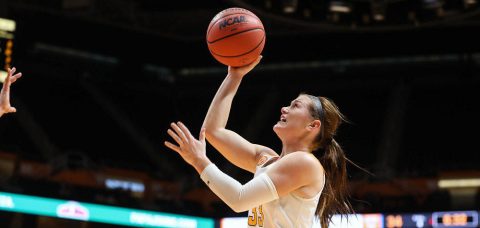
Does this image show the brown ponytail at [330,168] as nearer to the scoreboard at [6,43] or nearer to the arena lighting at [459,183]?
the scoreboard at [6,43]

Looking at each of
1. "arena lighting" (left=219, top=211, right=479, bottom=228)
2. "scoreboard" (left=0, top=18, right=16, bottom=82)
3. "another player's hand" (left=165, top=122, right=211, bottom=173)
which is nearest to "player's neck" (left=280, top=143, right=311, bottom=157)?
"another player's hand" (left=165, top=122, right=211, bottom=173)

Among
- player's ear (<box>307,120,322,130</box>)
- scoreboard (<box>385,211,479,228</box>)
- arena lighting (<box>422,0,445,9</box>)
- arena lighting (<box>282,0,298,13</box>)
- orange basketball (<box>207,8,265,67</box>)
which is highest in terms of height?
arena lighting (<box>422,0,445,9</box>)

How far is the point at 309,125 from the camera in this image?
3535 millimetres

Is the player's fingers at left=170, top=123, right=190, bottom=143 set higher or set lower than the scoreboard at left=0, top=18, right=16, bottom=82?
lower

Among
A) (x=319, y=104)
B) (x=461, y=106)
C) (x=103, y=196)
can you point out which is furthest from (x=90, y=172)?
(x=319, y=104)

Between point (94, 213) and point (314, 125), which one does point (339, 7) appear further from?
point (314, 125)

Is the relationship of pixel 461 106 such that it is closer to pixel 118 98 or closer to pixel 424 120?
pixel 424 120

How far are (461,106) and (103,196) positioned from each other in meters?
7.10

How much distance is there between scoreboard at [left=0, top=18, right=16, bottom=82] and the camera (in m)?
9.66

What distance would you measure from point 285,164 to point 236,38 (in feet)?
2.90

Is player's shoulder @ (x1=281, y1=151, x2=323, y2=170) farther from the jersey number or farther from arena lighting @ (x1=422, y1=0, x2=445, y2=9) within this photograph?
arena lighting @ (x1=422, y1=0, x2=445, y2=9)

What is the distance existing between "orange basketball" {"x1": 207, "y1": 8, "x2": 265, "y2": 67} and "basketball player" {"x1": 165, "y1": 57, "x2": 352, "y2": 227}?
65 mm

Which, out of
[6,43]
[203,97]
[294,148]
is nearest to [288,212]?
[294,148]

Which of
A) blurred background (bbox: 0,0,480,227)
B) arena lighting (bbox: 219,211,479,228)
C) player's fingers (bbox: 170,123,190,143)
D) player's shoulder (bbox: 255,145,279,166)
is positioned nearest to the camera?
player's fingers (bbox: 170,123,190,143)
